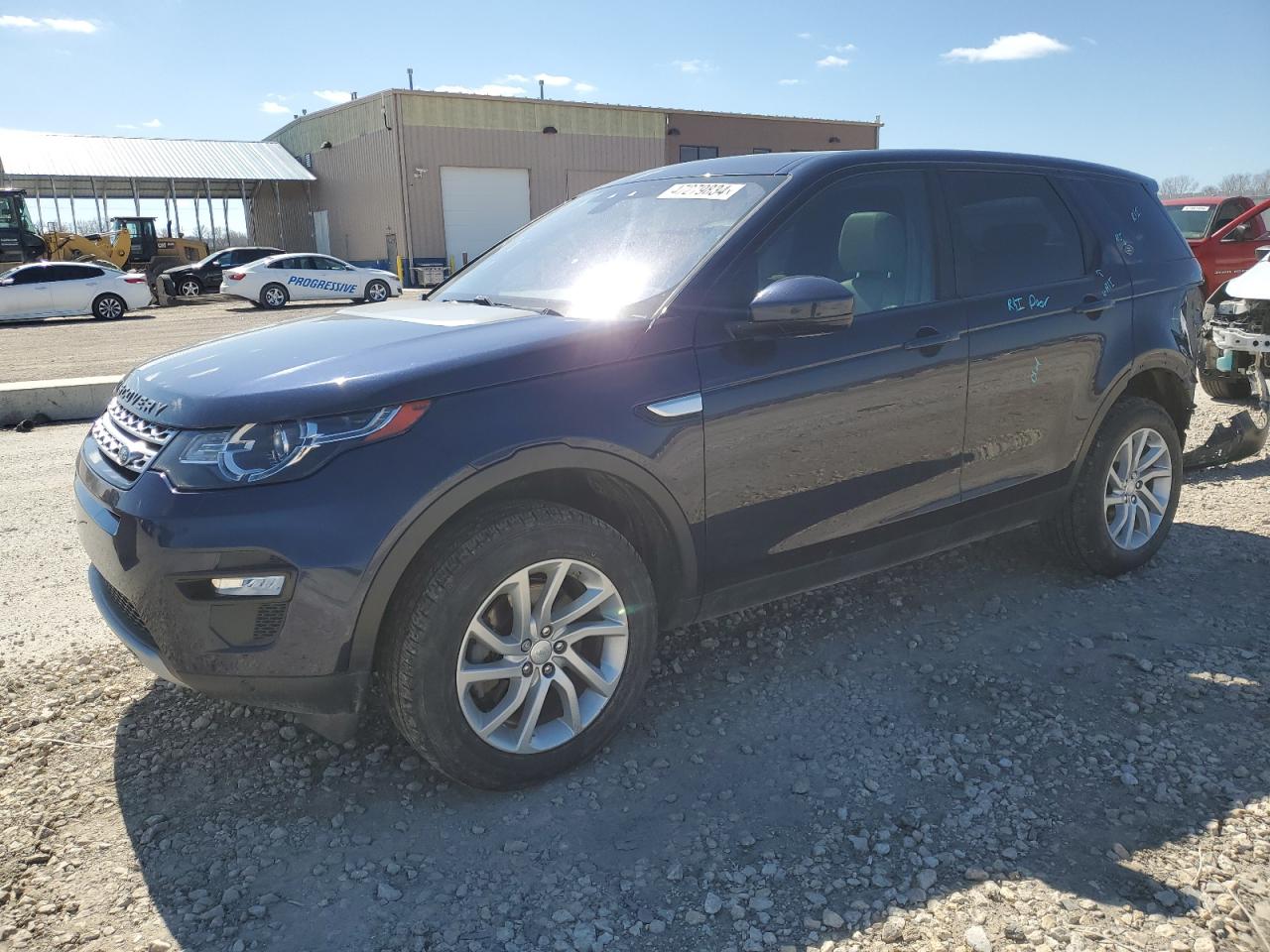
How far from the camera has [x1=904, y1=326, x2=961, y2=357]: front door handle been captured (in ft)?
11.3

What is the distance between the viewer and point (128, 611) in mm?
2701

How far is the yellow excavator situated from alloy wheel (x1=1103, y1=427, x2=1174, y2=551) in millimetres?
31262

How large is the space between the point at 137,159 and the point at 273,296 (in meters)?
17.7

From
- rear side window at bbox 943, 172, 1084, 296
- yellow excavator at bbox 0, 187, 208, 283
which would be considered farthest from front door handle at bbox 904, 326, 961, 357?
yellow excavator at bbox 0, 187, 208, 283

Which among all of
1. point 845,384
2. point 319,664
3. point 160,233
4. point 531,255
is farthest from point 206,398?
point 160,233

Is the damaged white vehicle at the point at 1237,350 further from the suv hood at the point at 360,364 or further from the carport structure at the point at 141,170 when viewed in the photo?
the carport structure at the point at 141,170

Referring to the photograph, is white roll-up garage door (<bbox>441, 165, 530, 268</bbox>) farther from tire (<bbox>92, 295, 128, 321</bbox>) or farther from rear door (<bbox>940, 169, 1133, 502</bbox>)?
rear door (<bbox>940, 169, 1133, 502</bbox>)

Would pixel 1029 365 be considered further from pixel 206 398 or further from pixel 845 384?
pixel 206 398

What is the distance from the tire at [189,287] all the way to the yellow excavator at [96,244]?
7.78 feet

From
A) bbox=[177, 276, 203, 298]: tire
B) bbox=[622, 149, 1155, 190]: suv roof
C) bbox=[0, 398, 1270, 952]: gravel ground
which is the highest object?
bbox=[622, 149, 1155, 190]: suv roof

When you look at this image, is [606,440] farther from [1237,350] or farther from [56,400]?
[56,400]

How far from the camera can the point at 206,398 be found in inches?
102

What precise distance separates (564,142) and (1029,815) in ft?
125

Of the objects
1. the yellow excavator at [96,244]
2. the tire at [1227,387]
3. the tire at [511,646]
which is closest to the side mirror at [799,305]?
the tire at [511,646]
